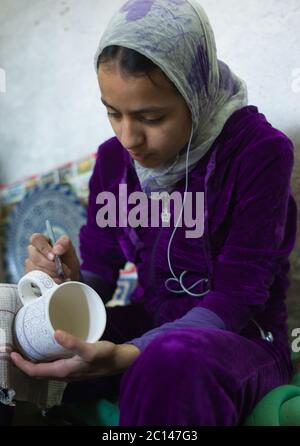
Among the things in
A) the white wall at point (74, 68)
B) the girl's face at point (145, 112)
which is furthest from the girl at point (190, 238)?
the white wall at point (74, 68)

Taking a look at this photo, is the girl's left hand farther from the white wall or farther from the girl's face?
the white wall

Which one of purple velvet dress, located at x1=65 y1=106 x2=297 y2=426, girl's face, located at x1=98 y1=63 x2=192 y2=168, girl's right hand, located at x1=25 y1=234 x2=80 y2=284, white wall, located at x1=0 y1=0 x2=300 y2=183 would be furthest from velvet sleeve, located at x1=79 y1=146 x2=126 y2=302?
white wall, located at x1=0 y1=0 x2=300 y2=183

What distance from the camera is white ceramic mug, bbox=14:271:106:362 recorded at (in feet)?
2.46

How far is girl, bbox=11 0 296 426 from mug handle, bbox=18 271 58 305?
0.31 ft

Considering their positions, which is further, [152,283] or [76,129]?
[76,129]

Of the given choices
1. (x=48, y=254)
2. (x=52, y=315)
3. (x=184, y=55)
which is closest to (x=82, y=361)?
(x=52, y=315)

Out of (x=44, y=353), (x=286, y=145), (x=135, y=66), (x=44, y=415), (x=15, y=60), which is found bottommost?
(x=44, y=415)

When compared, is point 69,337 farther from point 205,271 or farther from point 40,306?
point 205,271

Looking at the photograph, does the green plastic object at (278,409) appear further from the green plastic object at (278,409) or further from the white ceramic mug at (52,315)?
the white ceramic mug at (52,315)

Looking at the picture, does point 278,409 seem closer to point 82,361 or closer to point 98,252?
point 82,361

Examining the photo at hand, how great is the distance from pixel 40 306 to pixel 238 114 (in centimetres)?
47

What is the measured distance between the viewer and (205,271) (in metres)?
0.93

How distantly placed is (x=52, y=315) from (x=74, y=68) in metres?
0.99

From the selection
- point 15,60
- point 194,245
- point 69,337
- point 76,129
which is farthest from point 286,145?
point 15,60
